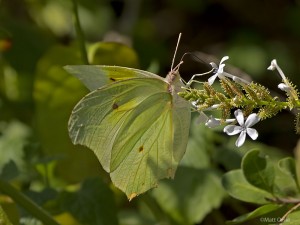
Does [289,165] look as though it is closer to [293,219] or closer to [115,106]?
[293,219]

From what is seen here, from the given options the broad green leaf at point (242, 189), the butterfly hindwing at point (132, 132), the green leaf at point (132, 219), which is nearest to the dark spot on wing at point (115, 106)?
the butterfly hindwing at point (132, 132)

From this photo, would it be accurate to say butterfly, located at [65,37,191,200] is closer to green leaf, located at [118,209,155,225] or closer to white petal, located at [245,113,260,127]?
white petal, located at [245,113,260,127]

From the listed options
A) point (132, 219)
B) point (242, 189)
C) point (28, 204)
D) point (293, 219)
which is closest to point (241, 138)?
point (293, 219)

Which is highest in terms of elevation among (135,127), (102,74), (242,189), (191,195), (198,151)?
(102,74)

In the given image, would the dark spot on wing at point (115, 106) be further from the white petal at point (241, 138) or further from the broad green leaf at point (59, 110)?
the broad green leaf at point (59, 110)

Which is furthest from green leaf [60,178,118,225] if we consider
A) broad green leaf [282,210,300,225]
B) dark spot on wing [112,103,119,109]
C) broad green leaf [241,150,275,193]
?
broad green leaf [282,210,300,225]

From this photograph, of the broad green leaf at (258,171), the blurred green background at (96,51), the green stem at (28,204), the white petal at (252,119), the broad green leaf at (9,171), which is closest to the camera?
the white petal at (252,119)
